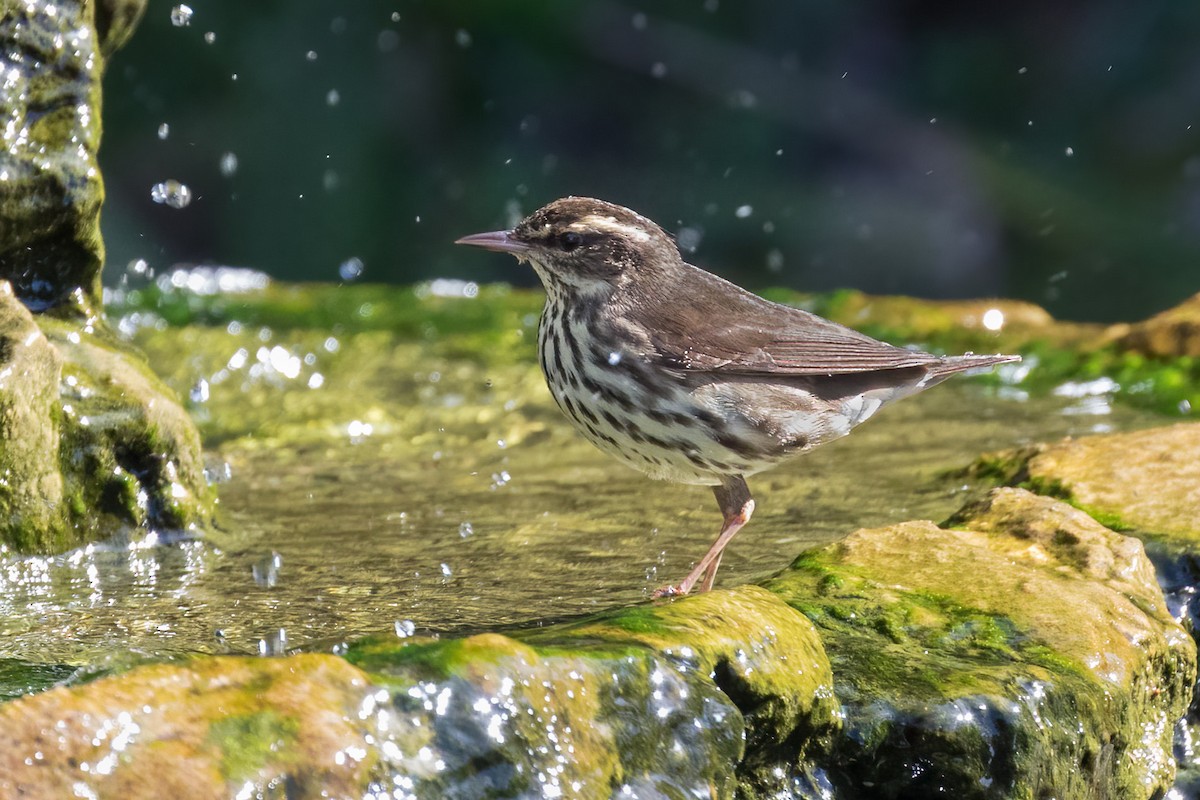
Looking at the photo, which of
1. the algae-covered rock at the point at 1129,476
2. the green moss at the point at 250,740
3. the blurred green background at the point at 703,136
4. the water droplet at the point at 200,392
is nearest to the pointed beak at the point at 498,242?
the algae-covered rock at the point at 1129,476

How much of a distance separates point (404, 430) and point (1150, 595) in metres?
3.85

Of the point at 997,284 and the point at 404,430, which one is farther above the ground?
the point at 997,284

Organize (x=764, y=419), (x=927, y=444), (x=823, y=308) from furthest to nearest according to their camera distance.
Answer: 1. (x=823, y=308)
2. (x=927, y=444)
3. (x=764, y=419)

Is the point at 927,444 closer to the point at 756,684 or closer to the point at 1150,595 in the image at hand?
the point at 1150,595

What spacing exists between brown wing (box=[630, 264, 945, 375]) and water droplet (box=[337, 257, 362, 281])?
25.6 ft

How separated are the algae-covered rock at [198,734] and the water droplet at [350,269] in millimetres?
10100

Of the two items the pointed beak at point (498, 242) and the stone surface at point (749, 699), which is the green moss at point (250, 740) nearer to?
the stone surface at point (749, 699)

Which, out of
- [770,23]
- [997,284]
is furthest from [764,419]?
[770,23]

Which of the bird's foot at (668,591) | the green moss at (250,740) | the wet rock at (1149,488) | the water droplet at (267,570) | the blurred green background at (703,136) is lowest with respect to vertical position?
the water droplet at (267,570)

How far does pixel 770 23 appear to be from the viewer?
13812 mm

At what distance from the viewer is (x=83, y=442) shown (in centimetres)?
474

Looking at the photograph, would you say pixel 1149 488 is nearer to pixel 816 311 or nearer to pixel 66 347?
pixel 66 347

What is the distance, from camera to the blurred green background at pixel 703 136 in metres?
12.8

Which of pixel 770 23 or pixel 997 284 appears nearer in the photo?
pixel 997 284
